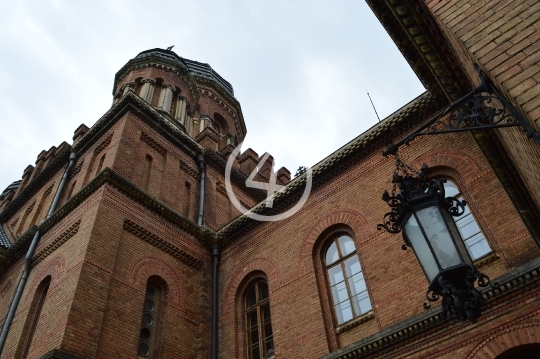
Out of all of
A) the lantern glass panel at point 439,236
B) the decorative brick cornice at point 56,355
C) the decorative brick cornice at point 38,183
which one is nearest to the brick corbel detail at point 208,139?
the decorative brick cornice at point 38,183

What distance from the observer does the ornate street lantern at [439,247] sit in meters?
3.33

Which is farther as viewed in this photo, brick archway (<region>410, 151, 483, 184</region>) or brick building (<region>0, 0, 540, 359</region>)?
brick archway (<region>410, 151, 483, 184</region>)

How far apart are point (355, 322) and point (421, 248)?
5655 mm

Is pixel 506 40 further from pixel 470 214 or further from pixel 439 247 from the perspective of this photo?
pixel 470 214

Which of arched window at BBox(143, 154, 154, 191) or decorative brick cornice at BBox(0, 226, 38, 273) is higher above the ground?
arched window at BBox(143, 154, 154, 191)

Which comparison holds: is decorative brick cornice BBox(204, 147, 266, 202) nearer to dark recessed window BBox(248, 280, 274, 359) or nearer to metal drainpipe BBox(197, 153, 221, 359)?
metal drainpipe BBox(197, 153, 221, 359)

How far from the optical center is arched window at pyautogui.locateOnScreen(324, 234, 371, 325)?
9195 millimetres

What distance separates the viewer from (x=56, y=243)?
1120cm

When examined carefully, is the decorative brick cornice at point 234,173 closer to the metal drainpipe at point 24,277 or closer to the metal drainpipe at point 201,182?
the metal drainpipe at point 201,182

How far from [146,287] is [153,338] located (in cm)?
122

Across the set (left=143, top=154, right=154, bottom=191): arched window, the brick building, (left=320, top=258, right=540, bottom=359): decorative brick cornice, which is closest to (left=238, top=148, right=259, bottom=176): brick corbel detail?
the brick building

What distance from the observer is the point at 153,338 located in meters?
10.1

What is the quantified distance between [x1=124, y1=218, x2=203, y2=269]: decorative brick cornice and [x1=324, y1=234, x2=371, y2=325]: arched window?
377cm

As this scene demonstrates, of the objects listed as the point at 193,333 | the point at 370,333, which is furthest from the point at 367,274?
the point at 193,333
